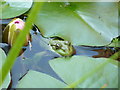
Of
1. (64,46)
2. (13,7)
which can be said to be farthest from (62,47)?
(13,7)

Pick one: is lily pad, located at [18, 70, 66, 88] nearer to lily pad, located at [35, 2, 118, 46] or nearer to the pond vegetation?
the pond vegetation

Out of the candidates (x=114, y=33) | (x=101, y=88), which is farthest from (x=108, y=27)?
(x=101, y=88)

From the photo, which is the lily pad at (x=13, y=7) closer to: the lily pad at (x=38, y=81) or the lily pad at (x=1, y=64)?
the lily pad at (x=1, y=64)

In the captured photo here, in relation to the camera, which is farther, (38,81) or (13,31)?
(13,31)

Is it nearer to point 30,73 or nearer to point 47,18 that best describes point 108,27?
point 47,18

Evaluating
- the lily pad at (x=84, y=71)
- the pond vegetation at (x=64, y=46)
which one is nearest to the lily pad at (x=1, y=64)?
→ the pond vegetation at (x=64, y=46)

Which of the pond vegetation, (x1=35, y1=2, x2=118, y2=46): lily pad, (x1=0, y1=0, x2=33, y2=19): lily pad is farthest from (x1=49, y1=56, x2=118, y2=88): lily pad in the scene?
(x1=0, y1=0, x2=33, y2=19): lily pad

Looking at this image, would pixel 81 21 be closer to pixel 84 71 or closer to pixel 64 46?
pixel 64 46
